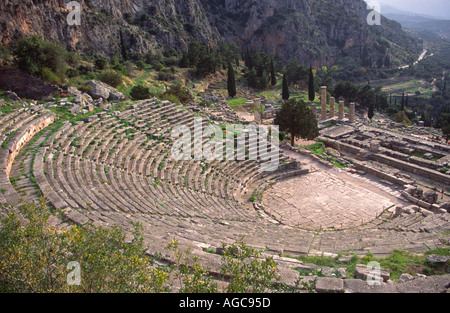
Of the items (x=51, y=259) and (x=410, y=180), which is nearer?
(x=51, y=259)

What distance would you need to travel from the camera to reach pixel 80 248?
600 cm

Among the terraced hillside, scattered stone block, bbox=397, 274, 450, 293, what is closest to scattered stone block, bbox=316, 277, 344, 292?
scattered stone block, bbox=397, 274, 450, 293

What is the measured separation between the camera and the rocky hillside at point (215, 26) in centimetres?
4069

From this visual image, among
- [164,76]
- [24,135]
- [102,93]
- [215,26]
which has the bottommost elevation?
[24,135]

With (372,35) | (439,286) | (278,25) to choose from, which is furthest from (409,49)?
(439,286)

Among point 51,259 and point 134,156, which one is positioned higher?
point 51,259

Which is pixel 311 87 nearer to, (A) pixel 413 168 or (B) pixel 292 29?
(A) pixel 413 168

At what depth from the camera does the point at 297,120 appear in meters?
27.4

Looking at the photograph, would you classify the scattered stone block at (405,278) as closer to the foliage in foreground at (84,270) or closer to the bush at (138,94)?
the foliage in foreground at (84,270)

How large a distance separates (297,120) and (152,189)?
53.6ft

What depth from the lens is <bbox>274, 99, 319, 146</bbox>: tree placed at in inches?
1074

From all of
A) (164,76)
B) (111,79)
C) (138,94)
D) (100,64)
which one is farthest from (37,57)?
(164,76)

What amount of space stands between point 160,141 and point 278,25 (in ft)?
291

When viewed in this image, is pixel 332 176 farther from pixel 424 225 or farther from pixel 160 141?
pixel 160 141
